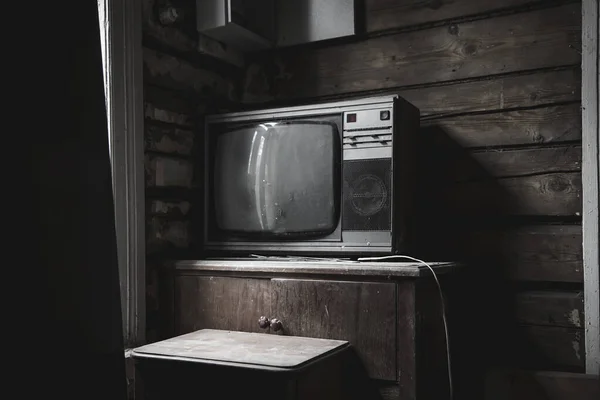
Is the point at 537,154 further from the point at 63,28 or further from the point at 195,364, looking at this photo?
the point at 63,28

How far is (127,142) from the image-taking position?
169 cm

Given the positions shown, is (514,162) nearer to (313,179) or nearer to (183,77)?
(313,179)

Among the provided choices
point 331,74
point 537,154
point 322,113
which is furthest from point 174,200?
point 537,154

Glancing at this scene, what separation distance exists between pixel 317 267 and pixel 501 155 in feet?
2.46

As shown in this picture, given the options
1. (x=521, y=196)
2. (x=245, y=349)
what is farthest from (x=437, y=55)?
(x=245, y=349)

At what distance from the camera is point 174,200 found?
1.89 metres

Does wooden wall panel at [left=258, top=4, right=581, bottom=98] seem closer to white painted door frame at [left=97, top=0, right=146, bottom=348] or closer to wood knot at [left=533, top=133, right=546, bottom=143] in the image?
wood knot at [left=533, top=133, right=546, bottom=143]

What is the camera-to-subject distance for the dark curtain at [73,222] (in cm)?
61

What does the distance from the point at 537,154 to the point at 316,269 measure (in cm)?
81

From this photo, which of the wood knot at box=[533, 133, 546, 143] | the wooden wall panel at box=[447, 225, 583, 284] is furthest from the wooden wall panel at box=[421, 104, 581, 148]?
the wooden wall panel at box=[447, 225, 583, 284]

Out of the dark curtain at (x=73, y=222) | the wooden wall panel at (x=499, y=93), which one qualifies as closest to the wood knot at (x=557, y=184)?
the wooden wall panel at (x=499, y=93)

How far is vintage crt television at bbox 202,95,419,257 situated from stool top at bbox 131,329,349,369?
33 cm

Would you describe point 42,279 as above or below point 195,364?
above

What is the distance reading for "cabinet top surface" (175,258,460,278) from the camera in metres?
1.37
